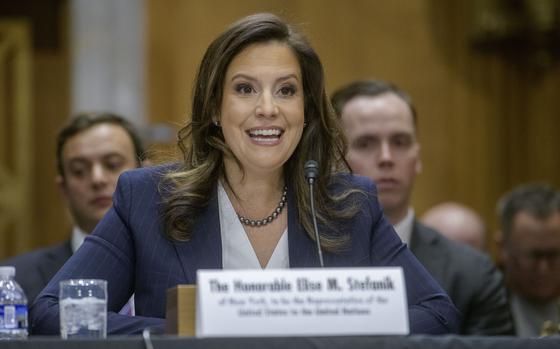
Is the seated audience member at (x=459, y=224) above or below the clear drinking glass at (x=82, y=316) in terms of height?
below

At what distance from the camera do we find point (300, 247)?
3258mm

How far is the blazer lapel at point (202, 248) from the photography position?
3.15 meters

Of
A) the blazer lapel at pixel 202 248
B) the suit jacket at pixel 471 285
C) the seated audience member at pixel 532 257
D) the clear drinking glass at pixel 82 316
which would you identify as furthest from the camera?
the seated audience member at pixel 532 257

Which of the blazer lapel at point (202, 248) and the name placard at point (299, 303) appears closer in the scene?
the name placard at point (299, 303)

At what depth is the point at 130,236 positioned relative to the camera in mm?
3221

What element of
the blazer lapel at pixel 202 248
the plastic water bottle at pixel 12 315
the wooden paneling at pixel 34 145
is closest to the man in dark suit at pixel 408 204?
the blazer lapel at pixel 202 248

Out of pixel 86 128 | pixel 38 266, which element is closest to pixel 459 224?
pixel 86 128

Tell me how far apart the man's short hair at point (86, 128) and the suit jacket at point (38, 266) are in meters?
0.45

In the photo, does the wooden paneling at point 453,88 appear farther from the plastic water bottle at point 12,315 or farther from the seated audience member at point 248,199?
the plastic water bottle at point 12,315

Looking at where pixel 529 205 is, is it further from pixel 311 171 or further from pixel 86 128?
pixel 311 171

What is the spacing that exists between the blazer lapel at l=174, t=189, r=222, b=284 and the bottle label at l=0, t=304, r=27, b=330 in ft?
1.65

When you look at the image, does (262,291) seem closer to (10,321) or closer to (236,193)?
(10,321)

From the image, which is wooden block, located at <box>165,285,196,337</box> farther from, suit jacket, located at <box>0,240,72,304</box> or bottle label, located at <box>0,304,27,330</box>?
suit jacket, located at <box>0,240,72,304</box>

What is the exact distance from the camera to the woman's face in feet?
10.7
